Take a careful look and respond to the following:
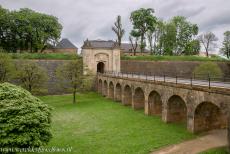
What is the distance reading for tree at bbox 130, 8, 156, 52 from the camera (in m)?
46.1

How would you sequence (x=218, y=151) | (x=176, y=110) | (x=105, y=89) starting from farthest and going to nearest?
1. (x=105, y=89)
2. (x=176, y=110)
3. (x=218, y=151)

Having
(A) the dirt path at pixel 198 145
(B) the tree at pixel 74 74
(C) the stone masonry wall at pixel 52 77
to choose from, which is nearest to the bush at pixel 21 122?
(A) the dirt path at pixel 198 145

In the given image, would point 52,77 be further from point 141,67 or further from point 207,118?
point 207,118

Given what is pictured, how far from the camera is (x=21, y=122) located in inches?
378

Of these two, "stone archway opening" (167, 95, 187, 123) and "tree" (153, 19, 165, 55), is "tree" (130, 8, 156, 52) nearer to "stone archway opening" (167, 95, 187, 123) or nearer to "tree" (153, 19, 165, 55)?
"tree" (153, 19, 165, 55)

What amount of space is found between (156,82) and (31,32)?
94.8 ft

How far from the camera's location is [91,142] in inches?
535

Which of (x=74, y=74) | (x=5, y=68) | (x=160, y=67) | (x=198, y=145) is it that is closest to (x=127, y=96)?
(x=74, y=74)

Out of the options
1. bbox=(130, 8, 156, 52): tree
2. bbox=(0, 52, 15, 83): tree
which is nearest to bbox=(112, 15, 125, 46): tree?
bbox=(130, 8, 156, 52): tree

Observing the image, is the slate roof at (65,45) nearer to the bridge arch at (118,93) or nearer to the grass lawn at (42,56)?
the grass lawn at (42,56)

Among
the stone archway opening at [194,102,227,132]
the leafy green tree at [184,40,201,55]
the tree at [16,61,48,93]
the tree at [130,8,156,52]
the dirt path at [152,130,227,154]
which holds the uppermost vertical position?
the tree at [130,8,156,52]

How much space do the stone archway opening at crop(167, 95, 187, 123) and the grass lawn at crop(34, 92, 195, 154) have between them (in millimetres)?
845

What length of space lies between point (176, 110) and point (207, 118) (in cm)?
280

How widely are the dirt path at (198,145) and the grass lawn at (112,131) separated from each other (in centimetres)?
51
